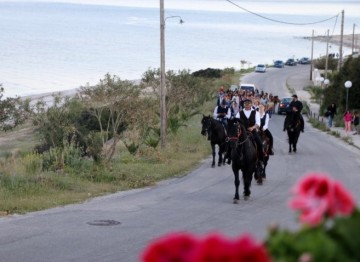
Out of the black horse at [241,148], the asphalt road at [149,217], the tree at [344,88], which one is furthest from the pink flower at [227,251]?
the tree at [344,88]

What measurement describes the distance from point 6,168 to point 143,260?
62.7 feet

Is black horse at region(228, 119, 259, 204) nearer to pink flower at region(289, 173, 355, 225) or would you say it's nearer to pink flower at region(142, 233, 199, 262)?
pink flower at region(289, 173, 355, 225)

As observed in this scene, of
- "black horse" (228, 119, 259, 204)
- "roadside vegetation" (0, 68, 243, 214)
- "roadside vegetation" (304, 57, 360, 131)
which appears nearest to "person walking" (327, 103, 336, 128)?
"roadside vegetation" (304, 57, 360, 131)

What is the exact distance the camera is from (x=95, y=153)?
24078 millimetres

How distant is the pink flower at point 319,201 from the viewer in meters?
3.15

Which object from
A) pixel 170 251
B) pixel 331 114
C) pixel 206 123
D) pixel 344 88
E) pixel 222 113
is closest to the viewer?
pixel 170 251

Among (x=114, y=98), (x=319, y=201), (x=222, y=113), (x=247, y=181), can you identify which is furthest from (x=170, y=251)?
(x=222, y=113)

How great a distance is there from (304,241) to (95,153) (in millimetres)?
21212

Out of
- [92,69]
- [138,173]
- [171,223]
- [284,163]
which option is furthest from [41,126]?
[92,69]

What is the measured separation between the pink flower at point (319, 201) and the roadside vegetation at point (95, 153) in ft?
47.7

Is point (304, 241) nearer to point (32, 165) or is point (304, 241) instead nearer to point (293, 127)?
point (32, 165)

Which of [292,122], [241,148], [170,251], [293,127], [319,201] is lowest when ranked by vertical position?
[293,127]

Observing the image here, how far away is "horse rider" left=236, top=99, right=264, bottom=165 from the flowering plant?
54.9 feet

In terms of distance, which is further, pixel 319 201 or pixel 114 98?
pixel 114 98
